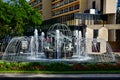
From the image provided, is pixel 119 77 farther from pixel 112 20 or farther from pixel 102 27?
pixel 112 20

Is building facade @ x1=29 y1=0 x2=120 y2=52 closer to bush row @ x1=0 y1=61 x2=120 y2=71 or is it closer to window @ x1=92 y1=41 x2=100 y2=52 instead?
window @ x1=92 y1=41 x2=100 y2=52

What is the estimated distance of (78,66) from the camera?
1950 cm

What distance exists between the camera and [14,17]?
170ft

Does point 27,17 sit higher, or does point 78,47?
point 27,17

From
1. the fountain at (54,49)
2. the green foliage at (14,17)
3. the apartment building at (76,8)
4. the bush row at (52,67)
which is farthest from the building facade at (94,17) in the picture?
the bush row at (52,67)

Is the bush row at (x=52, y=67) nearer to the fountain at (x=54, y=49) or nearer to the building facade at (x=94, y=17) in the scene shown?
the fountain at (x=54, y=49)

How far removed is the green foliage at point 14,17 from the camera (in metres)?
51.5

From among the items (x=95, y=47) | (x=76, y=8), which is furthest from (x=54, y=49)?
(x=76, y=8)

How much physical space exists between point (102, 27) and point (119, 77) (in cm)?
4201

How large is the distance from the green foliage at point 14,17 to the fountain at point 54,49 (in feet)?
21.0

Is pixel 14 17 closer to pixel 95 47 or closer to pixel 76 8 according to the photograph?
pixel 95 47

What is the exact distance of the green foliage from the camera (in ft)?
169

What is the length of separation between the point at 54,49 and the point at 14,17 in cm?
2601

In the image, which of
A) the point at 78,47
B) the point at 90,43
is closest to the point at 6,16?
the point at 90,43
